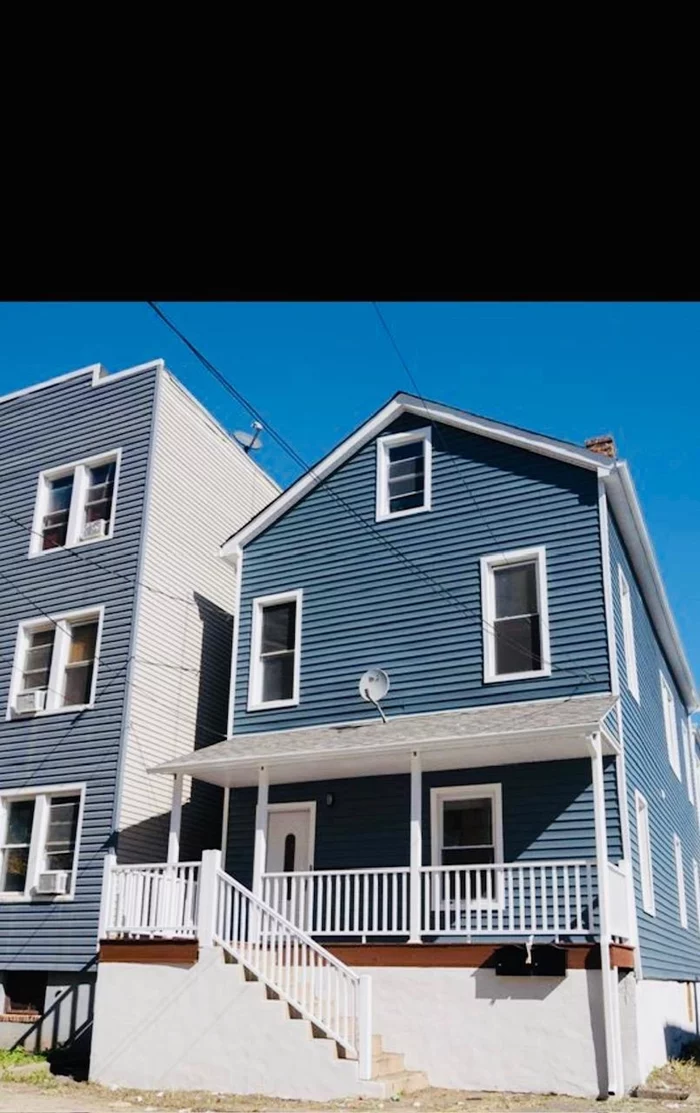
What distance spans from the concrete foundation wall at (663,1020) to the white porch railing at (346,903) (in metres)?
3.10

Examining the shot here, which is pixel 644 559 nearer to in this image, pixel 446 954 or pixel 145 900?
pixel 446 954

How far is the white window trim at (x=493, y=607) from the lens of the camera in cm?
1477

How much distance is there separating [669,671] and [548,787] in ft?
27.4

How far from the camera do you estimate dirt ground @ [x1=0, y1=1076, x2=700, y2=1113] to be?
10938 millimetres

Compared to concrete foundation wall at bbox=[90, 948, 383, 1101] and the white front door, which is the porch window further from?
the white front door

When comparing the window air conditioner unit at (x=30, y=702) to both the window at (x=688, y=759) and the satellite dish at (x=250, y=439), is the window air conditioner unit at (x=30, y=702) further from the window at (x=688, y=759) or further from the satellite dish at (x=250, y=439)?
the window at (x=688, y=759)

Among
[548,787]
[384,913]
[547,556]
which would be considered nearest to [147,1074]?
[384,913]

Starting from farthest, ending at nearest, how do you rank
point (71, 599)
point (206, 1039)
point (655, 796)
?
point (71, 599) → point (655, 796) → point (206, 1039)

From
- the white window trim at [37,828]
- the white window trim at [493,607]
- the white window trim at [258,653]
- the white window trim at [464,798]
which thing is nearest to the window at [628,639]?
the white window trim at [493,607]

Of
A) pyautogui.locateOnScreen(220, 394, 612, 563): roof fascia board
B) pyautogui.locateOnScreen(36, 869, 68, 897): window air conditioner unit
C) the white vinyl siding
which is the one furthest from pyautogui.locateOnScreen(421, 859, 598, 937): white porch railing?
pyautogui.locateOnScreen(220, 394, 612, 563): roof fascia board

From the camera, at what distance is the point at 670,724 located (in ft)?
66.8

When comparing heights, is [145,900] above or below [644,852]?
below

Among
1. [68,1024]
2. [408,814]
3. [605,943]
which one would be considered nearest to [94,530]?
[408,814]

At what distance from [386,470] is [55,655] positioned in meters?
6.29
